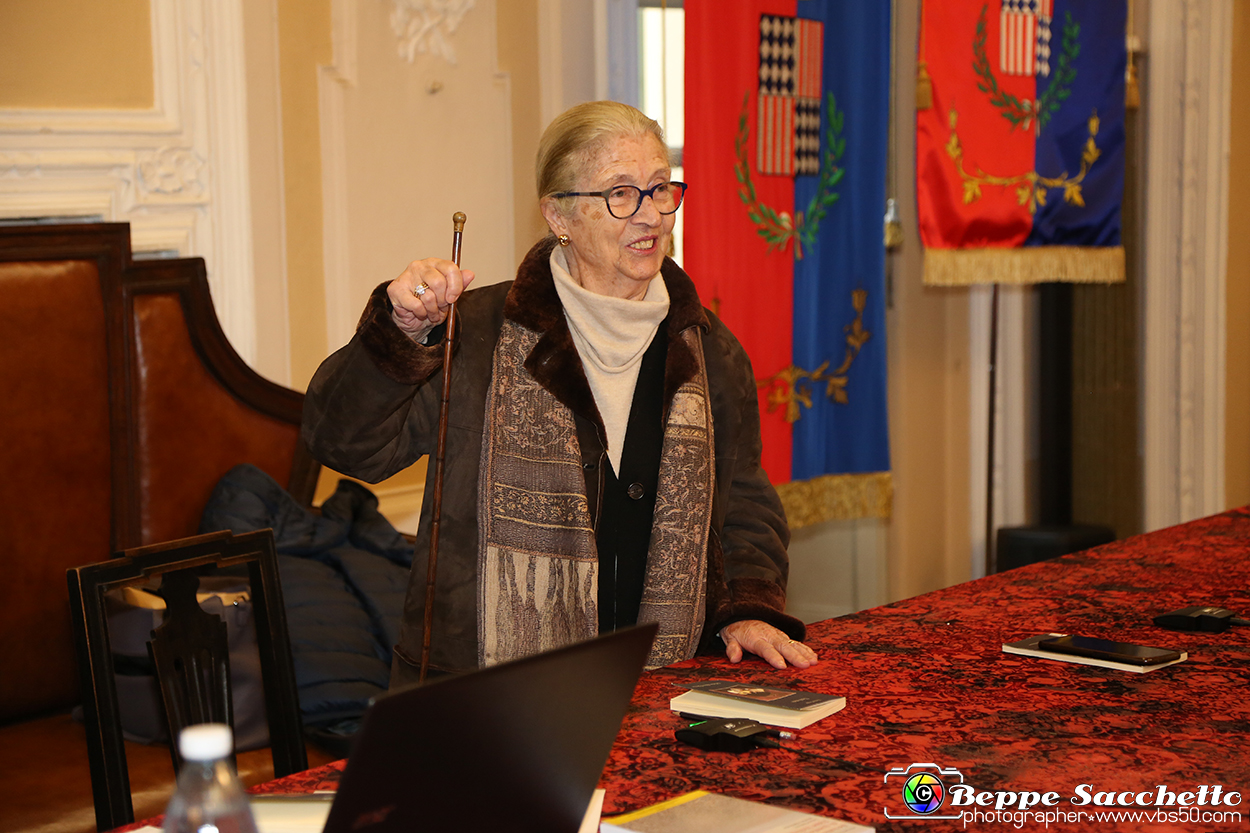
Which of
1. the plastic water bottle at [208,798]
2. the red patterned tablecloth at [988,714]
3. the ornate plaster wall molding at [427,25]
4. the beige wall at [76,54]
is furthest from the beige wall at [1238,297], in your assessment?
the plastic water bottle at [208,798]

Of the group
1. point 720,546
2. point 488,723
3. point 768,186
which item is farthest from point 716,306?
point 488,723

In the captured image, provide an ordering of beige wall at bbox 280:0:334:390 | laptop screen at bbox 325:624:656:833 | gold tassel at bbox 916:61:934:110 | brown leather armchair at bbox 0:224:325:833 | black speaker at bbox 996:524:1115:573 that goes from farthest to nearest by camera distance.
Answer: black speaker at bbox 996:524:1115:573 < gold tassel at bbox 916:61:934:110 < beige wall at bbox 280:0:334:390 < brown leather armchair at bbox 0:224:325:833 < laptop screen at bbox 325:624:656:833

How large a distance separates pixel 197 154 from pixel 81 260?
0.44m

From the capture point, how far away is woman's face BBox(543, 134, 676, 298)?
2.12 m

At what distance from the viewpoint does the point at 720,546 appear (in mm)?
2174

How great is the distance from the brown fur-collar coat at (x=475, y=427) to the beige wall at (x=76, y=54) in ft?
4.57

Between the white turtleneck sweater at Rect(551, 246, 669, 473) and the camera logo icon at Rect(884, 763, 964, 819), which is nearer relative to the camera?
the camera logo icon at Rect(884, 763, 964, 819)

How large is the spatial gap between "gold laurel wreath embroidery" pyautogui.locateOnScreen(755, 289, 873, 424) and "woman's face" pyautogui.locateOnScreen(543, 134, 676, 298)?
201 cm

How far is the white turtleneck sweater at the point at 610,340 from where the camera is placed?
2.14m

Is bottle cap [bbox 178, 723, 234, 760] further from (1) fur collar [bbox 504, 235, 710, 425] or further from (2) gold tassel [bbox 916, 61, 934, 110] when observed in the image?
(2) gold tassel [bbox 916, 61, 934, 110]

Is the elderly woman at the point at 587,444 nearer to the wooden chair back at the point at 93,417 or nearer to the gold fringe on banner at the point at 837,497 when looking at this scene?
the wooden chair back at the point at 93,417

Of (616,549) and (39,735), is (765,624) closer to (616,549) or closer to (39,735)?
(616,549)

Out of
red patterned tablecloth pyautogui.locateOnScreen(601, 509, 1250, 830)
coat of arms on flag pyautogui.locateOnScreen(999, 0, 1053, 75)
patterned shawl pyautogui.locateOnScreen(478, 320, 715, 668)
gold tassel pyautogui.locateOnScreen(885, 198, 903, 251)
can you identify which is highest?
coat of arms on flag pyautogui.locateOnScreen(999, 0, 1053, 75)

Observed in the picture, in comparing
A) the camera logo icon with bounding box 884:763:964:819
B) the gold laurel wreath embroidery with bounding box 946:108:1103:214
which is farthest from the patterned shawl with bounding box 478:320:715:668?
the gold laurel wreath embroidery with bounding box 946:108:1103:214
